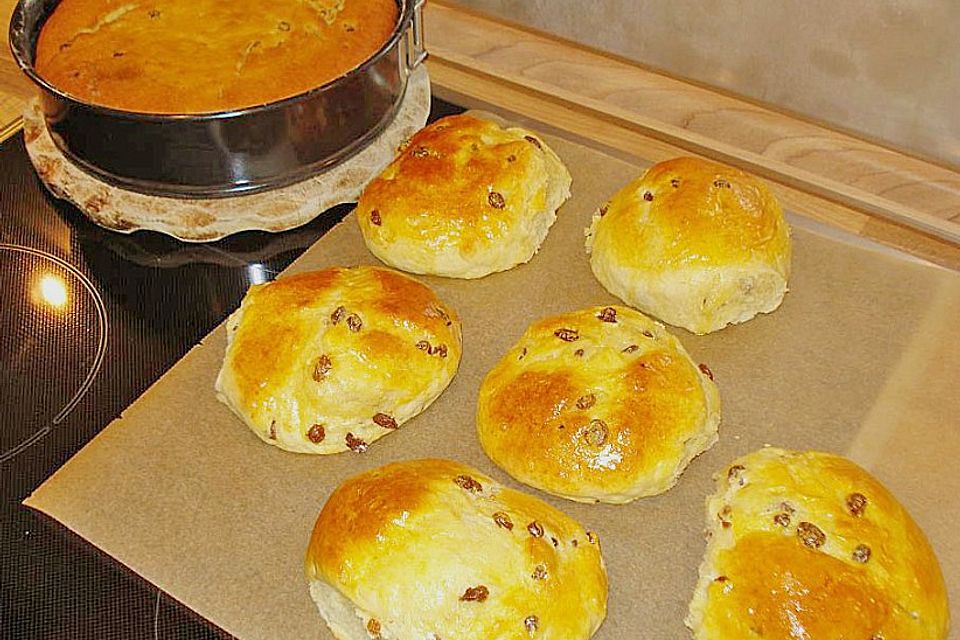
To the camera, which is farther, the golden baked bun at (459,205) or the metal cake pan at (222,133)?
the golden baked bun at (459,205)

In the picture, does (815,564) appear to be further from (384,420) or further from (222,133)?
(222,133)

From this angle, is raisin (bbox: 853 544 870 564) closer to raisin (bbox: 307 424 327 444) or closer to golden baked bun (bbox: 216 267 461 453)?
golden baked bun (bbox: 216 267 461 453)

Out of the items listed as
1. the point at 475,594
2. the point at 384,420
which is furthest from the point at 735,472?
the point at 384,420

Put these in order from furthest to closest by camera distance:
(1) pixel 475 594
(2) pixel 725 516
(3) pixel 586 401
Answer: (3) pixel 586 401 < (2) pixel 725 516 < (1) pixel 475 594

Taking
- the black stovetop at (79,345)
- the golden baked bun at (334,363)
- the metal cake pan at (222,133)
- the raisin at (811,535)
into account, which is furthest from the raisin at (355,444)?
the raisin at (811,535)

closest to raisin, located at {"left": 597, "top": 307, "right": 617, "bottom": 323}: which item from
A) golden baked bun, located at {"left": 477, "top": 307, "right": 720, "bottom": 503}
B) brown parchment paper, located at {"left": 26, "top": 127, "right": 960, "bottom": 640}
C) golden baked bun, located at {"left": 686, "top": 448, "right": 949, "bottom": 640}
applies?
golden baked bun, located at {"left": 477, "top": 307, "right": 720, "bottom": 503}

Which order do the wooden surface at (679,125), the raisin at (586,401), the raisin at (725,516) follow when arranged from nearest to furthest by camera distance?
the raisin at (725,516), the raisin at (586,401), the wooden surface at (679,125)

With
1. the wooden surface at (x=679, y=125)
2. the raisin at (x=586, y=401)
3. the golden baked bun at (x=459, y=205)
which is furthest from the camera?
the wooden surface at (x=679, y=125)

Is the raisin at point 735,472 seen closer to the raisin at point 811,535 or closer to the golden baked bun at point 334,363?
the raisin at point 811,535
